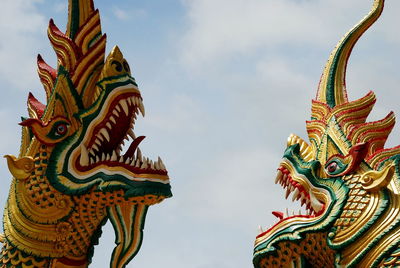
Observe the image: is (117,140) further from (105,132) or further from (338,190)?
(338,190)

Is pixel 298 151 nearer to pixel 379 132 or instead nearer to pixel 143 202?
pixel 379 132

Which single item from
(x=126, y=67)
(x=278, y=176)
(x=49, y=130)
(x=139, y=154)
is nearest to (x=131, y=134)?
(x=139, y=154)

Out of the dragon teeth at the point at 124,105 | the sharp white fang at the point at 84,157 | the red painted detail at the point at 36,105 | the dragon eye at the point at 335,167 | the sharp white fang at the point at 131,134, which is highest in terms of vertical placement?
the red painted detail at the point at 36,105

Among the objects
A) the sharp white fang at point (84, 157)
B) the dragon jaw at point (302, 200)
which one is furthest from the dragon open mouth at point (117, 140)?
the dragon jaw at point (302, 200)

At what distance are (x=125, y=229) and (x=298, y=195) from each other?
2011mm

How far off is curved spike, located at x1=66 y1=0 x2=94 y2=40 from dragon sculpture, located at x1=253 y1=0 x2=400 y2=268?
Result: 2659 mm

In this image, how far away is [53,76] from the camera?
11117mm

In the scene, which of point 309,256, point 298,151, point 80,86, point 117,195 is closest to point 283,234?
point 309,256

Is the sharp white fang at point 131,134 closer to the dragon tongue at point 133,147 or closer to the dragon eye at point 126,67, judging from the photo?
the dragon tongue at point 133,147

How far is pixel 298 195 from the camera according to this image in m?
11.2

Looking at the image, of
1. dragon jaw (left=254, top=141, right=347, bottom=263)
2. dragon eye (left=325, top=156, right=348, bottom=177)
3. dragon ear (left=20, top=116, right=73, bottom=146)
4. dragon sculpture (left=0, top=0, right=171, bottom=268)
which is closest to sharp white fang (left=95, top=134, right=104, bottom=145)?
dragon sculpture (left=0, top=0, right=171, bottom=268)

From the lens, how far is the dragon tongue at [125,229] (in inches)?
408

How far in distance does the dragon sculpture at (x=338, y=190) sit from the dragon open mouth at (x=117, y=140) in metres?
1.56

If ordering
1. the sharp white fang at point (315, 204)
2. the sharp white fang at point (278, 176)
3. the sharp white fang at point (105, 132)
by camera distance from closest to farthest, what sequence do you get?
the sharp white fang at point (105, 132)
the sharp white fang at point (315, 204)
the sharp white fang at point (278, 176)
